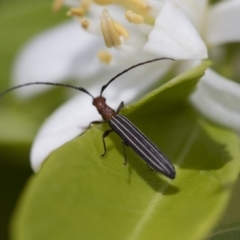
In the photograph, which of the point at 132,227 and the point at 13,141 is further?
the point at 13,141

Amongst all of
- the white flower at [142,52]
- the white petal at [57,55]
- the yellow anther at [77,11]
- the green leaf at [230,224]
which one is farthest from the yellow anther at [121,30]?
the green leaf at [230,224]

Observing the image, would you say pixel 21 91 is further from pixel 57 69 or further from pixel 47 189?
pixel 47 189

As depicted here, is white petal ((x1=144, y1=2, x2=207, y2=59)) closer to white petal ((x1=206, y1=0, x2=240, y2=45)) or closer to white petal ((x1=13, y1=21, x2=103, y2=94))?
white petal ((x1=206, y1=0, x2=240, y2=45))

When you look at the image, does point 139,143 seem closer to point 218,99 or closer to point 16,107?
point 218,99

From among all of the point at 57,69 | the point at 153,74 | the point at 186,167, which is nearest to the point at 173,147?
the point at 186,167

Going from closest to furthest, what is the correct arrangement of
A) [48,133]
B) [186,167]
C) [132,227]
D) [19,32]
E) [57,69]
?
1. [132,227]
2. [186,167]
3. [48,133]
4. [57,69]
5. [19,32]

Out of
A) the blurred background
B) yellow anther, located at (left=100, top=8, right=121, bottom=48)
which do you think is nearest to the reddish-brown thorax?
yellow anther, located at (left=100, top=8, right=121, bottom=48)
